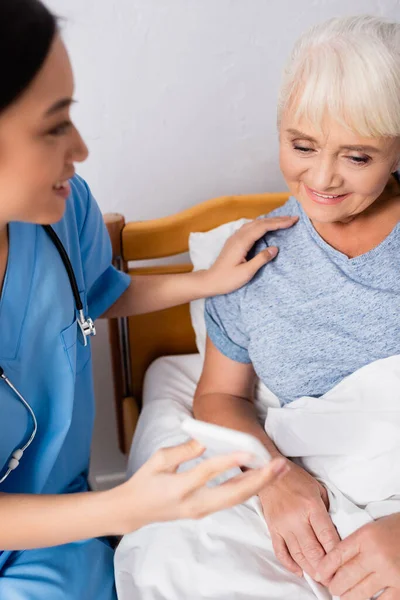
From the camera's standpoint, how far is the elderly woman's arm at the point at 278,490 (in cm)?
104

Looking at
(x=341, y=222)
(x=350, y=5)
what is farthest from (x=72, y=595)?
(x=350, y=5)

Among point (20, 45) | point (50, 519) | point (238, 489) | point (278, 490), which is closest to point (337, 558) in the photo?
point (278, 490)

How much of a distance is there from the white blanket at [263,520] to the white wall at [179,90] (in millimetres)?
653

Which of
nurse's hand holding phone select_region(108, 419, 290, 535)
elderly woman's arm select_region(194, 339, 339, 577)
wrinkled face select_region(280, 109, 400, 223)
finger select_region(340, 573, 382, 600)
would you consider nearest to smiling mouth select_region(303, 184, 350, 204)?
wrinkled face select_region(280, 109, 400, 223)

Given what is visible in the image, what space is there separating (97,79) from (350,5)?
0.58m

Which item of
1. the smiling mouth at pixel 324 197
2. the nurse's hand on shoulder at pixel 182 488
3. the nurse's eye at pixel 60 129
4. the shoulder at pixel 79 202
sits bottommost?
the nurse's hand on shoulder at pixel 182 488

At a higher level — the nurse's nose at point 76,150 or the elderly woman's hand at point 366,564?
the nurse's nose at point 76,150

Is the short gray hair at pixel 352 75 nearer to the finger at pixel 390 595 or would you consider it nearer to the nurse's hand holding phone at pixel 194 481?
the nurse's hand holding phone at pixel 194 481

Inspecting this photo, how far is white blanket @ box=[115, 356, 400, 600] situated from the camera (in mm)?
1011

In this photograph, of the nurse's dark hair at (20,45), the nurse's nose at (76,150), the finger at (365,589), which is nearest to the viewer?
the nurse's dark hair at (20,45)

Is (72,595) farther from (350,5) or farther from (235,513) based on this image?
(350,5)

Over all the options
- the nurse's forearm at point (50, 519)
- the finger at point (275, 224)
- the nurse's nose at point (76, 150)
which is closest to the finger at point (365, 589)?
the nurse's forearm at point (50, 519)

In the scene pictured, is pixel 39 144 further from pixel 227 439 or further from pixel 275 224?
pixel 275 224

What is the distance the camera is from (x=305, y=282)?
1192 millimetres
